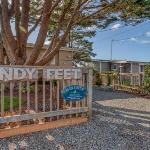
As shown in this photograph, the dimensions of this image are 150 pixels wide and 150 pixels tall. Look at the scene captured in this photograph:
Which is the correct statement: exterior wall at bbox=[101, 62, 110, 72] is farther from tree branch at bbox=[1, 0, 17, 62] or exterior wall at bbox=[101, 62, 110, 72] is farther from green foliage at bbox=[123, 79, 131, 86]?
tree branch at bbox=[1, 0, 17, 62]

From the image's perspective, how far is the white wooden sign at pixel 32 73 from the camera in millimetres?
6659

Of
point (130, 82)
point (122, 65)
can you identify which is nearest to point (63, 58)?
point (130, 82)

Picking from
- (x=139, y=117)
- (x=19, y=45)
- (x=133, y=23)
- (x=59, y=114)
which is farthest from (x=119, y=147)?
(x=133, y=23)

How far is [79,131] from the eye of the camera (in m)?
7.16

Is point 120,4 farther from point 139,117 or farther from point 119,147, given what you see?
point 119,147

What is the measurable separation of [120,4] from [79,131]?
21.1ft

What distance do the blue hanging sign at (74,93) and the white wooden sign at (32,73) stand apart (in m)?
0.29

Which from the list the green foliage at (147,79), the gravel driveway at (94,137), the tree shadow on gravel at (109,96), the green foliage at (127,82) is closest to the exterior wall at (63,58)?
the green foliage at (127,82)

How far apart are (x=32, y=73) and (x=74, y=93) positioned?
141 cm

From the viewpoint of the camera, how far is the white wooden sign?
666cm

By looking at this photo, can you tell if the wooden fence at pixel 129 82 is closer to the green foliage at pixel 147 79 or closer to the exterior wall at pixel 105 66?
the green foliage at pixel 147 79

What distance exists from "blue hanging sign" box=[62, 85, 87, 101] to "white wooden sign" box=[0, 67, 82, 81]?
29 cm

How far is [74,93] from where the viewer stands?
797cm

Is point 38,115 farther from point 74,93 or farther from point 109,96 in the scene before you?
point 109,96
